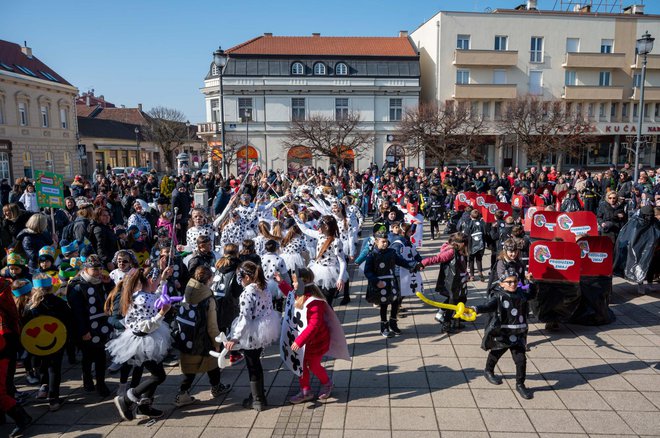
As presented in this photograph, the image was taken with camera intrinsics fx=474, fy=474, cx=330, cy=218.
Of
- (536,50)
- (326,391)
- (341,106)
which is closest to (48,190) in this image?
(326,391)

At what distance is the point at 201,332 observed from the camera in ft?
16.9

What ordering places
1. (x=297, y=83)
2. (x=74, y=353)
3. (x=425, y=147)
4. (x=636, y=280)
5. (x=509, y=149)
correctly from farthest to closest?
1. (x=509, y=149)
2. (x=297, y=83)
3. (x=425, y=147)
4. (x=636, y=280)
5. (x=74, y=353)

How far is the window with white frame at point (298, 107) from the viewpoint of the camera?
4159cm

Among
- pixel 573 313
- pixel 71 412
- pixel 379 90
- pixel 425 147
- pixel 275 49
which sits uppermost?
pixel 275 49

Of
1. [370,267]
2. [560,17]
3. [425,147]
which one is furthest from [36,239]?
[560,17]

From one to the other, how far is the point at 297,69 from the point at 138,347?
39444mm

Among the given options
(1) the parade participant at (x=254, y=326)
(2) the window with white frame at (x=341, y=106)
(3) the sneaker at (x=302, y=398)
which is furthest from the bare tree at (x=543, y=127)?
(1) the parade participant at (x=254, y=326)

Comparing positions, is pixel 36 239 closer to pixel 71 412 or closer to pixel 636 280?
pixel 71 412

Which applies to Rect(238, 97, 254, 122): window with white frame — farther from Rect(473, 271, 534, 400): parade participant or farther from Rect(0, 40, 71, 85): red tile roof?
Rect(473, 271, 534, 400): parade participant

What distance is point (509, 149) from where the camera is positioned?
145 ft

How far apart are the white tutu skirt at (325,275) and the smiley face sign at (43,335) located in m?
3.52

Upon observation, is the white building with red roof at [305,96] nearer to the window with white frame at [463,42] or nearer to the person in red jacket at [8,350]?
the window with white frame at [463,42]

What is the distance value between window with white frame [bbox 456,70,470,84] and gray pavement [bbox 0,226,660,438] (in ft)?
125

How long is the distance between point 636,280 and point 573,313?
2.46 meters
